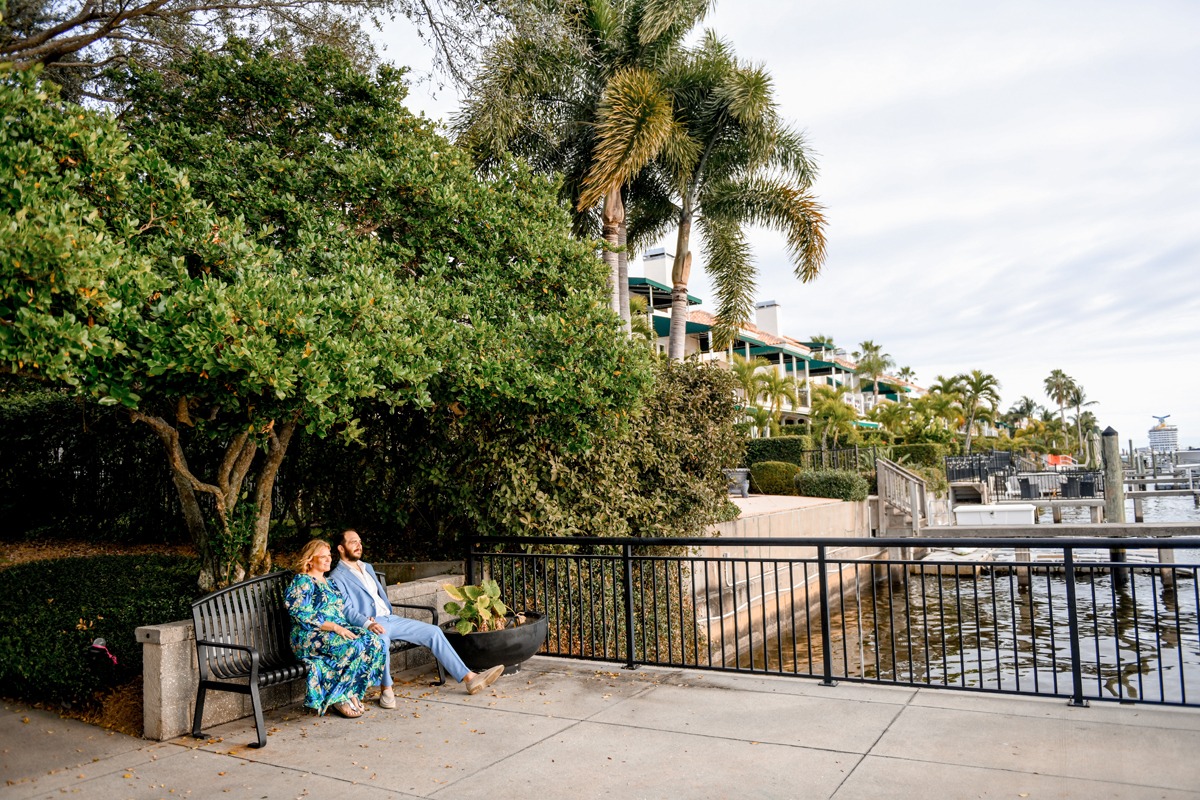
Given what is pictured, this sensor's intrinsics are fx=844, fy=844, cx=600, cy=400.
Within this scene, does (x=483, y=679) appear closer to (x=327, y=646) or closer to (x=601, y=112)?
(x=327, y=646)

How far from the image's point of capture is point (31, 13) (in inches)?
391

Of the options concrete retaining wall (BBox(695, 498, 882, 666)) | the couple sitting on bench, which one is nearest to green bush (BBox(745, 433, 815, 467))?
concrete retaining wall (BBox(695, 498, 882, 666))

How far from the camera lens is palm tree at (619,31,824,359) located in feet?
64.1

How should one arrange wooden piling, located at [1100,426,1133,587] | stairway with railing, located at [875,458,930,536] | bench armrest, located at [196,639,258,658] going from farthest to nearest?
1. stairway with railing, located at [875,458,930,536]
2. wooden piling, located at [1100,426,1133,587]
3. bench armrest, located at [196,639,258,658]

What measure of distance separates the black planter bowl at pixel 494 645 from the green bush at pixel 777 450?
22436 millimetres

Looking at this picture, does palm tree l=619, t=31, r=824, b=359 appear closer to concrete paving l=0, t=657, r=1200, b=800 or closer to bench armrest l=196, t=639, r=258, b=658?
concrete paving l=0, t=657, r=1200, b=800

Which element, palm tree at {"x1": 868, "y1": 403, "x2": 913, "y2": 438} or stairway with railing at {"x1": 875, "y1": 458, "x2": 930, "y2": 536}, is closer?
stairway with railing at {"x1": 875, "y1": 458, "x2": 930, "y2": 536}

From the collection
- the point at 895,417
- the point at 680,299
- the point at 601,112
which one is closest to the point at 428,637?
the point at 601,112

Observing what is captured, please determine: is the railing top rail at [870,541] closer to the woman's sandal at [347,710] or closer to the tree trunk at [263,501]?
the tree trunk at [263,501]

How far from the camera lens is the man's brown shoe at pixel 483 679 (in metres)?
6.38

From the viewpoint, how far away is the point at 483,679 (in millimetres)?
6395

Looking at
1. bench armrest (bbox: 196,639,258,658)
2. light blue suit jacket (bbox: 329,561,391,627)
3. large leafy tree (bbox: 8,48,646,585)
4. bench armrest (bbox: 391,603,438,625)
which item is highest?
large leafy tree (bbox: 8,48,646,585)

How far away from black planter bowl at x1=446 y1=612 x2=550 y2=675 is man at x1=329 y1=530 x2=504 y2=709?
0.18 metres

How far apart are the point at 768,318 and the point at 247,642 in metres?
55.1
